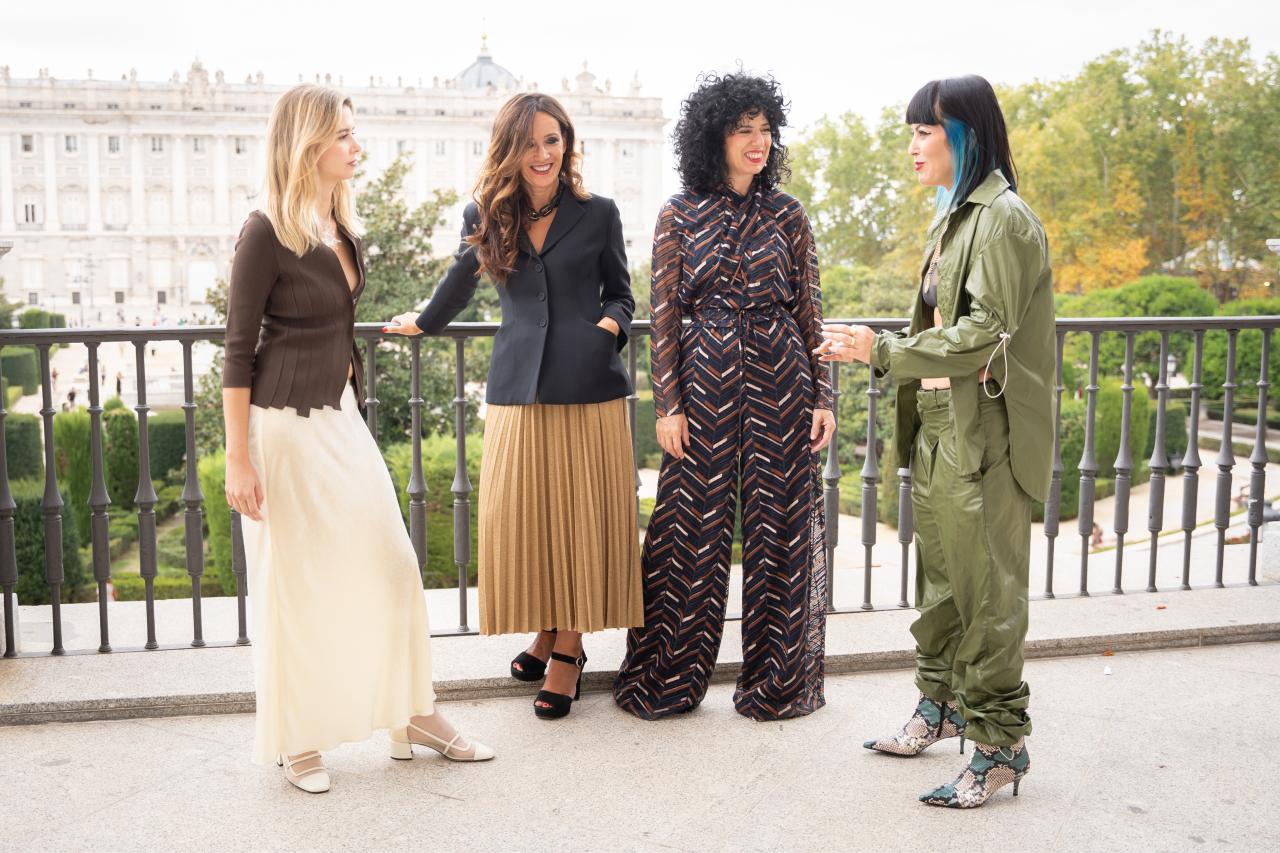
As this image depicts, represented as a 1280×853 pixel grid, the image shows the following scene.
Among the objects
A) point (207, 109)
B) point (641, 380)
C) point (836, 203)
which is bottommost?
point (641, 380)

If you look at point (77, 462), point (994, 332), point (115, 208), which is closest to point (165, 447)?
point (77, 462)

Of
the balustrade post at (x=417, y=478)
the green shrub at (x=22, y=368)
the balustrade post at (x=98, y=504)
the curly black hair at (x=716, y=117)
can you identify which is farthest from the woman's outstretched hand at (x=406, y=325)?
the green shrub at (x=22, y=368)

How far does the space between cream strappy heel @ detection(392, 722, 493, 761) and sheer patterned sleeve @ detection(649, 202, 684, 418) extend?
38.2 inches

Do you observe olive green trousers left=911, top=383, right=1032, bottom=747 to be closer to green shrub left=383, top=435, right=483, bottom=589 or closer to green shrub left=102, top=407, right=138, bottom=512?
green shrub left=383, top=435, right=483, bottom=589

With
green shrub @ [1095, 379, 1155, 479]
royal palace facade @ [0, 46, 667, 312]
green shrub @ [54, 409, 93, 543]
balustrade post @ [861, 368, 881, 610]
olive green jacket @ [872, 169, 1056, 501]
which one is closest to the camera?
olive green jacket @ [872, 169, 1056, 501]

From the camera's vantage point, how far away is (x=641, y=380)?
36969 millimetres

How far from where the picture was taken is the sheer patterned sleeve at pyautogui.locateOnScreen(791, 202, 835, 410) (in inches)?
114

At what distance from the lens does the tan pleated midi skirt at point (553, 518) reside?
2.87 meters

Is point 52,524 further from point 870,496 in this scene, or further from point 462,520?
point 870,496

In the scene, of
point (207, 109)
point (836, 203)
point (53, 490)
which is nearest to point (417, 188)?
point (207, 109)

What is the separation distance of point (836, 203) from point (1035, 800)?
4592 centimetres

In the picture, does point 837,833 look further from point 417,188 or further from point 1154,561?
point 417,188

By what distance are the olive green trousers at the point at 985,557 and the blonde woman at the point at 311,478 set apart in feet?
4.08

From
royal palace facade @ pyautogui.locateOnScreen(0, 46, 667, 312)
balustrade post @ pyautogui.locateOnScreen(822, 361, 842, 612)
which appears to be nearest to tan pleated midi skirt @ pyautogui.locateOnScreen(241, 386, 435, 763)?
balustrade post @ pyautogui.locateOnScreen(822, 361, 842, 612)
